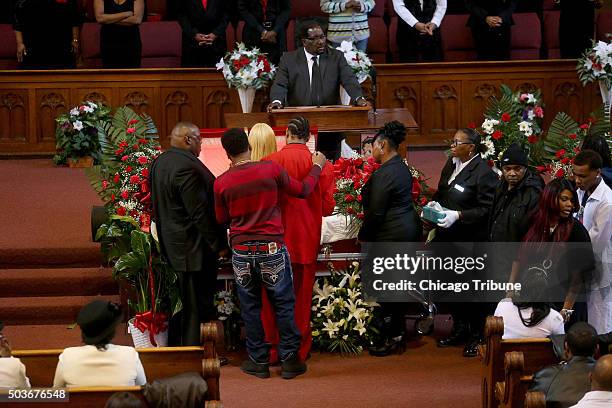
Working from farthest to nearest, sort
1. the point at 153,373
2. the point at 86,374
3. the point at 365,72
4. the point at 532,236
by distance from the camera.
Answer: the point at 365,72 < the point at 532,236 < the point at 153,373 < the point at 86,374

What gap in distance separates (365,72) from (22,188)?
11.9 ft

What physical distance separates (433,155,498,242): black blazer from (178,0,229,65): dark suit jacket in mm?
5359

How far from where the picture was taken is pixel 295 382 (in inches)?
333

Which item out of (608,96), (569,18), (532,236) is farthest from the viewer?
(569,18)

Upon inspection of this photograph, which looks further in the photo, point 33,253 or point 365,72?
point 365,72

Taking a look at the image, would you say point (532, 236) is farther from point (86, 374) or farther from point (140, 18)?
point (140, 18)

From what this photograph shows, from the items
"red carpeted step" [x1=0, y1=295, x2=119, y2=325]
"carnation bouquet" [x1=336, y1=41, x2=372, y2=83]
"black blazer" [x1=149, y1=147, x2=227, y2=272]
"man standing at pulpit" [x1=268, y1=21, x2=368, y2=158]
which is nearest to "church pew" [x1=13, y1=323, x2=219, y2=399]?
"black blazer" [x1=149, y1=147, x2=227, y2=272]

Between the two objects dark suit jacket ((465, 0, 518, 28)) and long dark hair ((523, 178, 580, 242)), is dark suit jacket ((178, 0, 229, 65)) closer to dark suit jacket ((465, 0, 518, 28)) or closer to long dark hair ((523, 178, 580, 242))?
dark suit jacket ((465, 0, 518, 28))

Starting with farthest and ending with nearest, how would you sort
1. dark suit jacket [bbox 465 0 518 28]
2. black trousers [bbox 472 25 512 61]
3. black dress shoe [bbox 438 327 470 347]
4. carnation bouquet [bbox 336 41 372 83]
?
1. black trousers [bbox 472 25 512 61]
2. dark suit jacket [bbox 465 0 518 28]
3. carnation bouquet [bbox 336 41 372 83]
4. black dress shoe [bbox 438 327 470 347]

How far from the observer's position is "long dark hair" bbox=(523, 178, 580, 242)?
24.8 feet

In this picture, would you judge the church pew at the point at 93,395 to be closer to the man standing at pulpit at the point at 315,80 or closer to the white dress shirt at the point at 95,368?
the white dress shirt at the point at 95,368

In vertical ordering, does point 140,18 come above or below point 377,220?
above

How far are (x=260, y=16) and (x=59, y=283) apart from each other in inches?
177

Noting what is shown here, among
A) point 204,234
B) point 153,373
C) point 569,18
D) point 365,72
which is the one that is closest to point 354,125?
point 365,72
